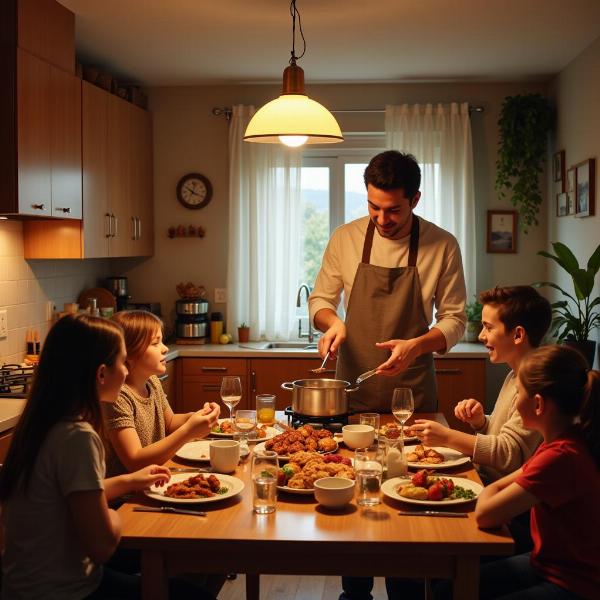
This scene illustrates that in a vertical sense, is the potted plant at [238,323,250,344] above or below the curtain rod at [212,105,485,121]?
below

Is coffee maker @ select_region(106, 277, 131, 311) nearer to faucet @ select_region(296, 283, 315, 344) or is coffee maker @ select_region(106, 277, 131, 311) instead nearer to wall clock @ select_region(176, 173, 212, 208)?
wall clock @ select_region(176, 173, 212, 208)

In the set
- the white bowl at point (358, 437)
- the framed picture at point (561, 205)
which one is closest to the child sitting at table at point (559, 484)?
the white bowl at point (358, 437)

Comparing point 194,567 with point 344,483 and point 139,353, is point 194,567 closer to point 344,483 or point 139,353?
point 344,483

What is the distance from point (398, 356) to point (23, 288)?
2.17 meters

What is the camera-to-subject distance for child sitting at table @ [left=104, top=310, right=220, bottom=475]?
2207 mm

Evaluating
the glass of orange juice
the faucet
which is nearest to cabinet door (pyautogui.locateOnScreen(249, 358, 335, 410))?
the faucet

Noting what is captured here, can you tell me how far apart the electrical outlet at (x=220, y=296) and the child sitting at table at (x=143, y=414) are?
2699mm

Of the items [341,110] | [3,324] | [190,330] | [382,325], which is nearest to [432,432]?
[382,325]

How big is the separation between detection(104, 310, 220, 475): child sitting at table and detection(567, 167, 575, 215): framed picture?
282cm

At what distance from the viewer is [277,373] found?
4770 millimetres

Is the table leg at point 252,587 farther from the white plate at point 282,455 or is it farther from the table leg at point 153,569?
the table leg at point 153,569

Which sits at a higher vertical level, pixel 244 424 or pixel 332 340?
pixel 332 340

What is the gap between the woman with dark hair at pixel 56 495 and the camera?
1677mm

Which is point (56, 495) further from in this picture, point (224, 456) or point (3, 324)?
point (3, 324)
